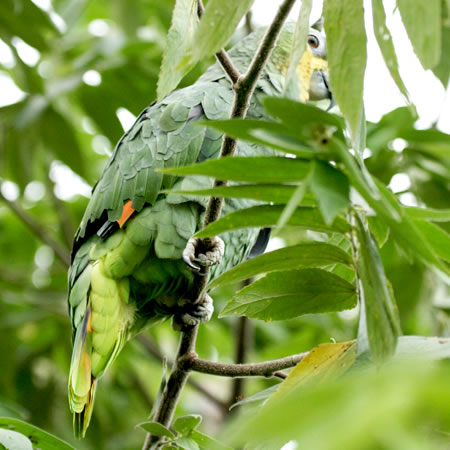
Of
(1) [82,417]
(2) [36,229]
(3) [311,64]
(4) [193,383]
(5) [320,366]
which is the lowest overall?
(4) [193,383]

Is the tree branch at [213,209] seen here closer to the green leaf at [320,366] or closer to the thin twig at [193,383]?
the green leaf at [320,366]

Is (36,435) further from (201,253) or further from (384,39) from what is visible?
(384,39)

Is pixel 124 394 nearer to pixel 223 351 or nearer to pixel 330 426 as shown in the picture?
pixel 223 351

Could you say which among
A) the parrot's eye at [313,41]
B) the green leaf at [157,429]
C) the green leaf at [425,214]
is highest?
the parrot's eye at [313,41]

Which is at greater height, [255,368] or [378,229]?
[378,229]

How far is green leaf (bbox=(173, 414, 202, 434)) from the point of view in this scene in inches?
42.0

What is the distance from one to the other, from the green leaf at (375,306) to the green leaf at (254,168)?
0.11 meters

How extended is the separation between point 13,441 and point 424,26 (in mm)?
754

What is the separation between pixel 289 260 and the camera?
32.6 inches

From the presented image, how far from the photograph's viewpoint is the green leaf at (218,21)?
2.32ft

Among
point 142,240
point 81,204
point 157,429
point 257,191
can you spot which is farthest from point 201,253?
point 81,204

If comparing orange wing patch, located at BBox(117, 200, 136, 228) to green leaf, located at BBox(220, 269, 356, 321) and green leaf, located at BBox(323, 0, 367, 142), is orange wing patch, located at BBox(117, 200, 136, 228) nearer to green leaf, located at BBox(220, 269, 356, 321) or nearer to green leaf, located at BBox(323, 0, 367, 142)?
green leaf, located at BBox(220, 269, 356, 321)

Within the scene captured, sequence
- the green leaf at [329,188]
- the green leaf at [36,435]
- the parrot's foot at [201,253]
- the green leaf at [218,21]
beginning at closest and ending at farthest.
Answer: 1. the green leaf at [329,188]
2. the green leaf at [218,21]
3. the green leaf at [36,435]
4. the parrot's foot at [201,253]

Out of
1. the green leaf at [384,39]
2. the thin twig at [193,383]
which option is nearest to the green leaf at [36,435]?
the green leaf at [384,39]
